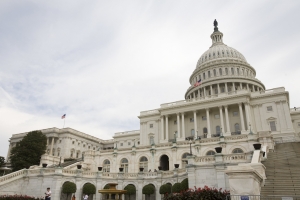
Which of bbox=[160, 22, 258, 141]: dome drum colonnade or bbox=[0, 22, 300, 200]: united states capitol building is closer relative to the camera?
bbox=[0, 22, 300, 200]: united states capitol building

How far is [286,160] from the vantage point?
2541cm

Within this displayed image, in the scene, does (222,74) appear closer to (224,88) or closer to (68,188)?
(224,88)

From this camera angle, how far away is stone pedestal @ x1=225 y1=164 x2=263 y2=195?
13.4 metres

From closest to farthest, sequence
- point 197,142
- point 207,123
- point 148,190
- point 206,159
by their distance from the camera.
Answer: point 206,159
point 148,190
point 197,142
point 207,123

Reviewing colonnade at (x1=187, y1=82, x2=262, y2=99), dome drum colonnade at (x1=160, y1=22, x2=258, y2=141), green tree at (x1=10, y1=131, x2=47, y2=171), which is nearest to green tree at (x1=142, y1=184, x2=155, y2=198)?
dome drum colonnade at (x1=160, y1=22, x2=258, y2=141)

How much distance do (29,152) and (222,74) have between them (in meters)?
67.3

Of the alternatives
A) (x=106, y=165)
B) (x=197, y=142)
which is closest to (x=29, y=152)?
(x=106, y=165)

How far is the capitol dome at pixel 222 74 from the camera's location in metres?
84.1

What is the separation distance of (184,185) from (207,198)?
13.4m

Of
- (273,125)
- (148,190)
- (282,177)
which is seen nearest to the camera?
(282,177)

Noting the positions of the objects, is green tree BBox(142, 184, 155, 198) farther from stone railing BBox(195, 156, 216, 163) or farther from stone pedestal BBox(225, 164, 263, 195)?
stone pedestal BBox(225, 164, 263, 195)

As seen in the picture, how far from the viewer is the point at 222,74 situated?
89.4 metres

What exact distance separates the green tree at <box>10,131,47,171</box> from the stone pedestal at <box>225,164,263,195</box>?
58.3 metres

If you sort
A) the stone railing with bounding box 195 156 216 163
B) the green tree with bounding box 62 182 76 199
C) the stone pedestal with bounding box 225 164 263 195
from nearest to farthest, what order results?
the stone pedestal with bounding box 225 164 263 195 → the stone railing with bounding box 195 156 216 163 → the green tree with bounding box 62 182 76 199
